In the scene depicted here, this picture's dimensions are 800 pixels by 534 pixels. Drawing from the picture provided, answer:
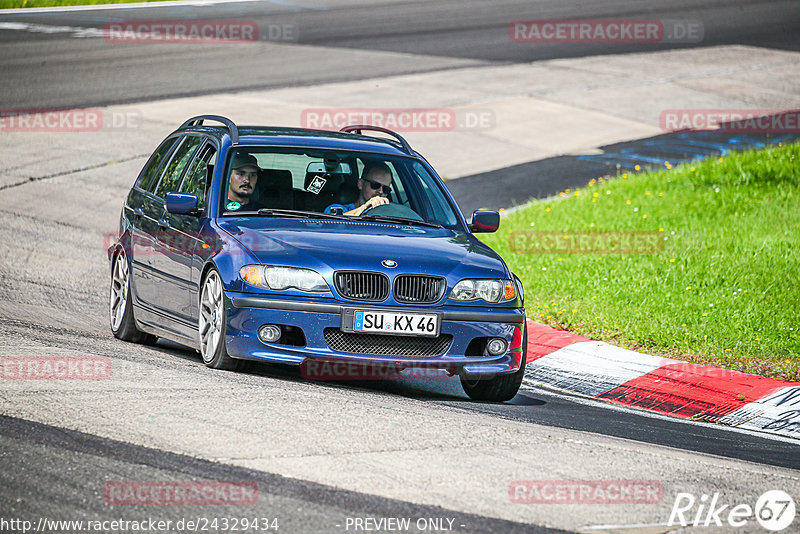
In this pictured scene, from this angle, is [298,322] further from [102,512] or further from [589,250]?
[589,250]

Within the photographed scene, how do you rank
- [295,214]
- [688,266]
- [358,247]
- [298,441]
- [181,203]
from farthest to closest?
[688,266]
[295,214]
[181,203]
[358,247]
[298,441]

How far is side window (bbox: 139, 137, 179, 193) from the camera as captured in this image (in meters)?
9.65

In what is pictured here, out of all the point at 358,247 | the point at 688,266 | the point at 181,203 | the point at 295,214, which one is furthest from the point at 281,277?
the point at 688,266

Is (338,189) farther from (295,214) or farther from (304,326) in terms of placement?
(304,326)

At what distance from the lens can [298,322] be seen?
7418 millimetres

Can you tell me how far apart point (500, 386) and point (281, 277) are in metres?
A: 1.67

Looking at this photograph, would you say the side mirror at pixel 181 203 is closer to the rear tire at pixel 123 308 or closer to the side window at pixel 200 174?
the side window at pixel 200 174

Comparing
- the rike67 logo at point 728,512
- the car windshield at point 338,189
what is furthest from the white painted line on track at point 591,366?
the rike67 logo at point 728,512

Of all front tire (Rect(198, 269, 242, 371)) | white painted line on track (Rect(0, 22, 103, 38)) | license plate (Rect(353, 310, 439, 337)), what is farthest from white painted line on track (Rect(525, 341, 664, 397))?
white painted line on track (Rect(0, 22, 103, 38))

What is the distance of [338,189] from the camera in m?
8.82

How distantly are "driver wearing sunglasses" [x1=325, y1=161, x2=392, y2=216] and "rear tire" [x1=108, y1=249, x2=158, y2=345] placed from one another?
5.98 ft

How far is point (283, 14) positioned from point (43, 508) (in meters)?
28.3

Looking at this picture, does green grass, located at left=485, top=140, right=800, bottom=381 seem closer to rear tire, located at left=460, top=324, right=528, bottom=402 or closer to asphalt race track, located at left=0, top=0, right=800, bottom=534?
asphalt race track, located at left=0, top=0, right=800, bottom=534

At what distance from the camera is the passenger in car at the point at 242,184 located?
8.42 m
